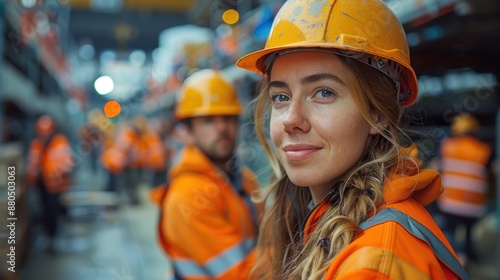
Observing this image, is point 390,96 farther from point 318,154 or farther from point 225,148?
point 225,148

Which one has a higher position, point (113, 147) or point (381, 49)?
point (381, 49)

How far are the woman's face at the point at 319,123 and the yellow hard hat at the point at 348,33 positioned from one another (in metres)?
0.04

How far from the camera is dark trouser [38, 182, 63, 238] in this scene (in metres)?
8.00

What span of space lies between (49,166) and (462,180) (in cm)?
578

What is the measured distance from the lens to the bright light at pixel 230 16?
5080 mm

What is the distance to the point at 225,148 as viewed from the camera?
2.94 metres

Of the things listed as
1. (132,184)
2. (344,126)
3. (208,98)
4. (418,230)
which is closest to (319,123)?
(344,126)

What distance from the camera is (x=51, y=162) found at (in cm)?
757

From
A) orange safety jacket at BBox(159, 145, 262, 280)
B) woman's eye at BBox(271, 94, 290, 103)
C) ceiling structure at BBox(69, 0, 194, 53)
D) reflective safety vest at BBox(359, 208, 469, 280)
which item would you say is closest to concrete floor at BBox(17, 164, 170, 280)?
orange safety jacket at BBox(159, 145, 262, 280)

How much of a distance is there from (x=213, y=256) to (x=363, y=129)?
1.44 meters

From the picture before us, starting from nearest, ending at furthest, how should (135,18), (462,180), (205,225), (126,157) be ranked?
(205,225), (462,180), (135,18), (126,157)

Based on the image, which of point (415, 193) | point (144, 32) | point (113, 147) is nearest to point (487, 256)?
point (415, 193)

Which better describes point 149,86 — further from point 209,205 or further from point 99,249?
point 209,205

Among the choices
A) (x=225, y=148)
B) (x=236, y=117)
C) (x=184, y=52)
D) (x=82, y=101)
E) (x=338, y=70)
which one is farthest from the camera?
(x=82, y=101)
